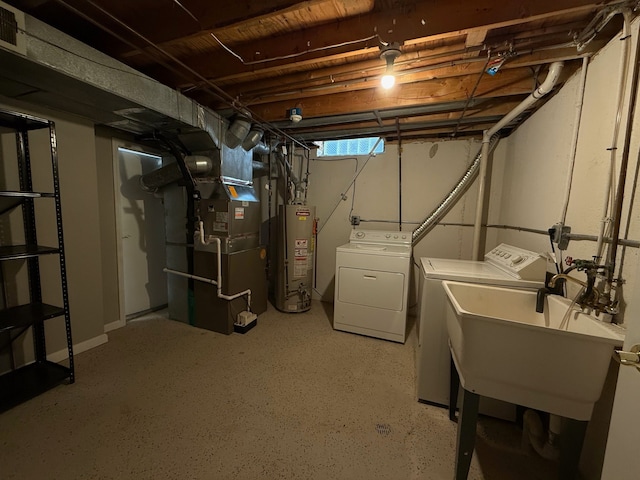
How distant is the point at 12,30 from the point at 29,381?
2.17m

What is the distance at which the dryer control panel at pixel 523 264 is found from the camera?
1.63 meters

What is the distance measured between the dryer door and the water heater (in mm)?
671

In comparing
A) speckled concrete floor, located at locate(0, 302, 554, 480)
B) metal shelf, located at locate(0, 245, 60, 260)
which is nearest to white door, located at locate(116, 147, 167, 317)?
speckled concrete floor, located at locate(0, 302, 554, 480)

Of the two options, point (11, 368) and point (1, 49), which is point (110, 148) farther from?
point (11, 368)

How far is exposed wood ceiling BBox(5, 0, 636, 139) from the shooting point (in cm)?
140

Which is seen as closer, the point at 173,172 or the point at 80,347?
the point at 80,347

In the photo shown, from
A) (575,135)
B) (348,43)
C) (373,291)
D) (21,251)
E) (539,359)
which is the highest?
(348,43)

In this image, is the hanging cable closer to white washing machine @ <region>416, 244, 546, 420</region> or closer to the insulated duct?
the insulated duct

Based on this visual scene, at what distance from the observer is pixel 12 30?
1327 millimetres

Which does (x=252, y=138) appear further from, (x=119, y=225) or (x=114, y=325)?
(x=114, y=325)

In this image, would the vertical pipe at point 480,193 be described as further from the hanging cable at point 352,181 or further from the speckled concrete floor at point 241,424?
the speckled concrete floor at point 241,424

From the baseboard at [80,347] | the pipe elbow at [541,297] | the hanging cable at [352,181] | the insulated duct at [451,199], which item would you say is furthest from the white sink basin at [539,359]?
the baseboard at [80,347]

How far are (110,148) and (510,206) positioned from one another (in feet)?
13.6

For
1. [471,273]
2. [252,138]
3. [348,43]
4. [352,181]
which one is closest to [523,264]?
[471,273]
